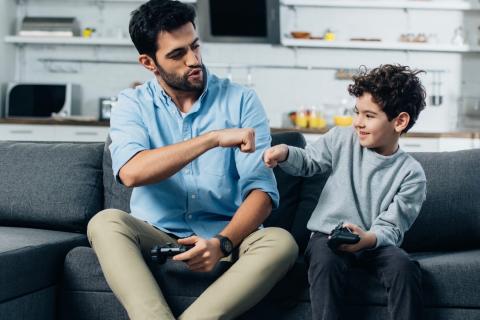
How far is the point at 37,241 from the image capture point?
7.45 feet

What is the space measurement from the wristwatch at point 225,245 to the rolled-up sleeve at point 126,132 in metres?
0.39

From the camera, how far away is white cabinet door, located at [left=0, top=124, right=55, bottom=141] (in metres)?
5.58

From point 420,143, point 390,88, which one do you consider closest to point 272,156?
point 390,88

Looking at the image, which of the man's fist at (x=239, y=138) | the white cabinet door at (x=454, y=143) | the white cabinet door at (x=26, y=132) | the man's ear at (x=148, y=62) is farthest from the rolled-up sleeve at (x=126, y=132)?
the white cabinet door at (x=454, y=143)

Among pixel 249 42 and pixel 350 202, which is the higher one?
pixel 249 42

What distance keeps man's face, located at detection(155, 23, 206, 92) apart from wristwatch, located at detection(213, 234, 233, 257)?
1.69 feet

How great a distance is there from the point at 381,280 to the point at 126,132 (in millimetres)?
877

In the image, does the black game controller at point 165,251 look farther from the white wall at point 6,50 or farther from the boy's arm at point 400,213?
the white wall at point 6,50

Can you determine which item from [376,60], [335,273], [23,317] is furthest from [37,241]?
[376,60]

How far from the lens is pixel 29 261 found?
211 cm

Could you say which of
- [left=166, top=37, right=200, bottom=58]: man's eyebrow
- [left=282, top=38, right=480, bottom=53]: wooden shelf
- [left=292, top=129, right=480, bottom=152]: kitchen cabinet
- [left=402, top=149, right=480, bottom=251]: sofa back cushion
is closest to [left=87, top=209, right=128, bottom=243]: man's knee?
[left=166, top=37, right=200, bottom=58]: man's eyebrow

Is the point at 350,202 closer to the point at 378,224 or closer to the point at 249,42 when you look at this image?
the point at 378,224

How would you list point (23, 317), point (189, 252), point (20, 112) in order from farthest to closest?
1. point (20, 112)
2. point (23, 317)
3. point (189, 252)

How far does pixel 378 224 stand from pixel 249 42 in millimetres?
4153
